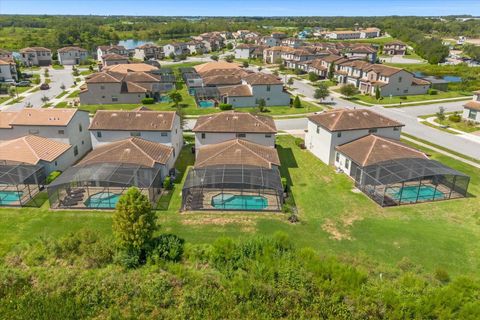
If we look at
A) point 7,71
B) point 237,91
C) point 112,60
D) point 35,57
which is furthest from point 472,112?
point 35,57

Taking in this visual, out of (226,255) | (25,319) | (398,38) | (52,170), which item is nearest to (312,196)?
(226,255)

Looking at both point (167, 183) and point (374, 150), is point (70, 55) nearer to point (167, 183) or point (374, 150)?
point (167, 183)

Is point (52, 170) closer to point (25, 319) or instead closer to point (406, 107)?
point (25, 319)

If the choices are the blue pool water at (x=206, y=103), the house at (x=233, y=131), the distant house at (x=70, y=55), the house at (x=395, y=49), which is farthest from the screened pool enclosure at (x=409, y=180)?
the house at (x=395, y=49)

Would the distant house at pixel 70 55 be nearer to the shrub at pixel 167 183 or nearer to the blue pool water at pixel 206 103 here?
the blue pool water at pixel 206 103

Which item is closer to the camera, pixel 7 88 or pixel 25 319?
pixel 25 319
